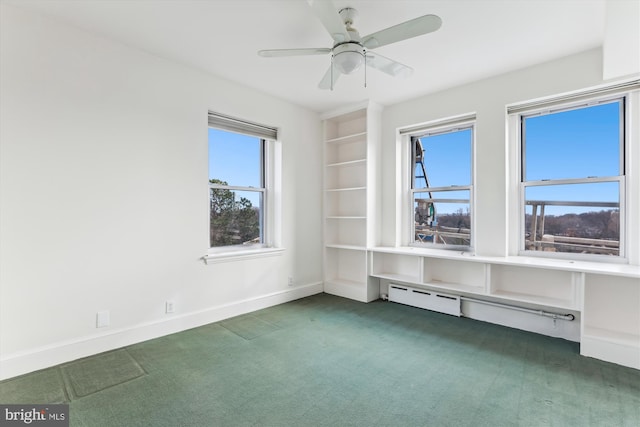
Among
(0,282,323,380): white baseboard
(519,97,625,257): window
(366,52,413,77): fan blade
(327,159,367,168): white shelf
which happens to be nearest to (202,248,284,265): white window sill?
(0,282,323,380): white baseboard

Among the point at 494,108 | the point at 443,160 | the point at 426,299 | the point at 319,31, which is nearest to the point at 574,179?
the point at 494,108

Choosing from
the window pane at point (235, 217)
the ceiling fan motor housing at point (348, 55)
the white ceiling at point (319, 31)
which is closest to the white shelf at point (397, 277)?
the window pane at point (235, 217)

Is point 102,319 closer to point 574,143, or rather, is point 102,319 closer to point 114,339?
point 114,339

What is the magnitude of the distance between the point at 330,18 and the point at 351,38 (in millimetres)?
302

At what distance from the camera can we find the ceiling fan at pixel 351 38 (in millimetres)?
1822

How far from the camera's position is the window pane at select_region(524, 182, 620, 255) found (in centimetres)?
286

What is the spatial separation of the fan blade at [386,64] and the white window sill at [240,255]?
241cm

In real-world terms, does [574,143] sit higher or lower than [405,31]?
lower

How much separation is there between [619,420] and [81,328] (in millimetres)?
3745

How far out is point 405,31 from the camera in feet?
6.45

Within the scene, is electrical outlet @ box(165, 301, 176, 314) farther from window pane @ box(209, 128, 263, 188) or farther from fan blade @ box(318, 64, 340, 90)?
fan blade @ box(318, 64, 340, 90)

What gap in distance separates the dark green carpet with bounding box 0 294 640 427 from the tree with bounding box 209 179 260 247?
104 cm

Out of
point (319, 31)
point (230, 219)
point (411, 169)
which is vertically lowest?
point (230, 219)

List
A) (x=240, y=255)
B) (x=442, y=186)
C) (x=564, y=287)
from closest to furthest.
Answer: (x=564, y=287)
(x=240, y=255)
(x=442, y=186)
